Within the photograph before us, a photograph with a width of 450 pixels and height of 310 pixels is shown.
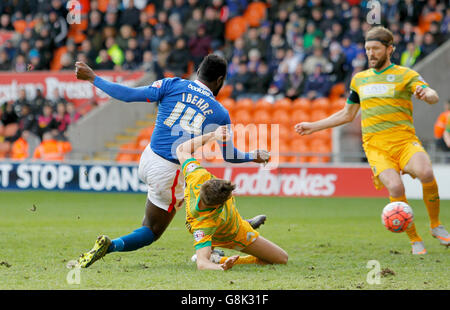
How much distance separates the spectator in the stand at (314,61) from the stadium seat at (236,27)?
314 centimetres

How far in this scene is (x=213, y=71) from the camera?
7.40 meters

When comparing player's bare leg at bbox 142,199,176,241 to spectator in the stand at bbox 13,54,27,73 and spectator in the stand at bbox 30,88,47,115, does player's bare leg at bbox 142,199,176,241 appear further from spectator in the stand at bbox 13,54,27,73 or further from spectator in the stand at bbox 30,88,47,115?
spectator in the stand at bbox 13,54,27,73

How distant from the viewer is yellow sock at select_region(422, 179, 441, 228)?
8164 millimetres

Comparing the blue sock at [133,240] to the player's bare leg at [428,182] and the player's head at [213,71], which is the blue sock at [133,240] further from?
the player's bare leg at [428,182]

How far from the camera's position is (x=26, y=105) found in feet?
66.2

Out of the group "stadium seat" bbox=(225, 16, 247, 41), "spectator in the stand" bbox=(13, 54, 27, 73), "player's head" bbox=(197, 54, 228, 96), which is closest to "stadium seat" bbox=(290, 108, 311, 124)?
"stadium seat" bbox=(225, 16, 247, 41)

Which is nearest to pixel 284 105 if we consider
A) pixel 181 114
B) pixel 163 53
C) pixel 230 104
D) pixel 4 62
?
pixel 230 104

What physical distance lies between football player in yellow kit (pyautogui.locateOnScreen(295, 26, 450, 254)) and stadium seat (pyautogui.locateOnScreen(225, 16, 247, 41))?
43.0 ft

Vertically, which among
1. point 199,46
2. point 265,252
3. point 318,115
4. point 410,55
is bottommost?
point 265,252

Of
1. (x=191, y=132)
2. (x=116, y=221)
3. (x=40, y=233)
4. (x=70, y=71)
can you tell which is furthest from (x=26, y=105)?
(x=191, y=132)

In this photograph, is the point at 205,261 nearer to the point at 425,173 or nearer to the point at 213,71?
the point at 213,71

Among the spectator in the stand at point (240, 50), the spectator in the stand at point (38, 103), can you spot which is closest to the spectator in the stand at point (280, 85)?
the spectator in the stand at point (240, 50)

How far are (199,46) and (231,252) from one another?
40.8 ft

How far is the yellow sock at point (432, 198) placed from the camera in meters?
8.16
